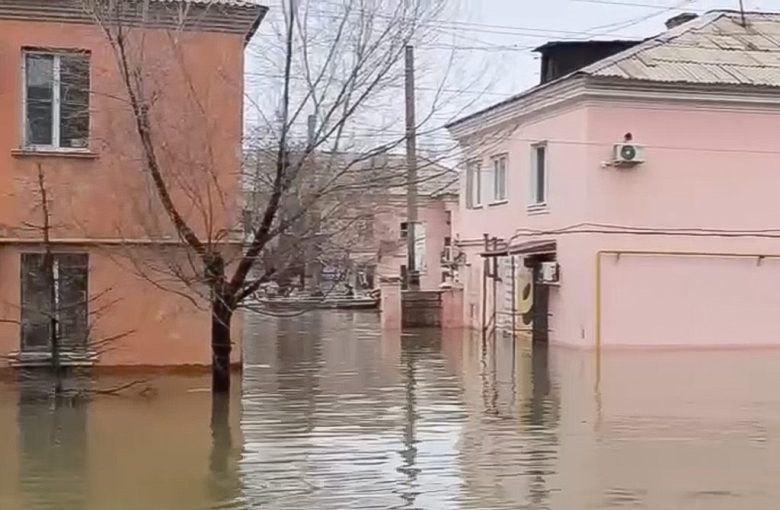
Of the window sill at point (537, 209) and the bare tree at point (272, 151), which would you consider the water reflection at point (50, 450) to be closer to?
the bare tree at point (272, 151)

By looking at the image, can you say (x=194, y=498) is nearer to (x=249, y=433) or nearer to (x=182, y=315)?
(x=249, y=433)

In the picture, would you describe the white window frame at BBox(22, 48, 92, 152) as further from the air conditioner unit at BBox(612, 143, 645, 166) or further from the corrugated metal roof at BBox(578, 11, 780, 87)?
the air conditioner unit at BBox(612, 143, 645, 166)

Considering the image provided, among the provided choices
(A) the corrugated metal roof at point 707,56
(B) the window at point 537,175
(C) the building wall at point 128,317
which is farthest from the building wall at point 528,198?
(C) the building wall at point 128,317

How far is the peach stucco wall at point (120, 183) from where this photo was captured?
15.0 metres

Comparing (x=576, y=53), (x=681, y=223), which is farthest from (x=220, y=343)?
(x=576, y=53)

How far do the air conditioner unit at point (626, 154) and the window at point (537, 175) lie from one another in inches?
111

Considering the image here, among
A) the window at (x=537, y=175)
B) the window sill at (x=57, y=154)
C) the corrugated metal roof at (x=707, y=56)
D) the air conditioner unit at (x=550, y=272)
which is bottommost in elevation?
the air conditioner unit at (x=550, y=272)

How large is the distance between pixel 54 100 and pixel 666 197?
468 inches

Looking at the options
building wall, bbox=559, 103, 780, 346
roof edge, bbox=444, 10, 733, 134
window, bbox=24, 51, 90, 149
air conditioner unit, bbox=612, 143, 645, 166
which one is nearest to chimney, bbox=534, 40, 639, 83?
roof edge, bbox=444, 10, 733, 134

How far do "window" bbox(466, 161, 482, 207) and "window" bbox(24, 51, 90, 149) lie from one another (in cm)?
1394

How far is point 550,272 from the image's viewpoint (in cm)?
2388

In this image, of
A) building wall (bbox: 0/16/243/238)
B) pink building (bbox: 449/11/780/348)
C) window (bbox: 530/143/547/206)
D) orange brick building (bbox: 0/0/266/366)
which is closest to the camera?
building wall (bbox: 0/16/243/238)

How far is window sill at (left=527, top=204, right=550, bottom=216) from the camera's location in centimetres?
2460

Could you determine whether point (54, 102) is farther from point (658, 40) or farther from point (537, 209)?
point (658, 40)
